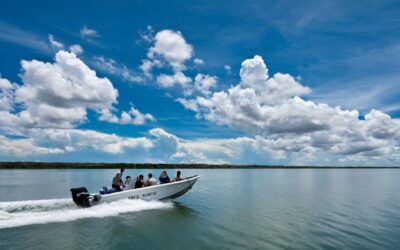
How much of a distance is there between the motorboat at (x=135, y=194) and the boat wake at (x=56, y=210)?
27cm

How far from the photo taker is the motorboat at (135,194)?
15.9 metres

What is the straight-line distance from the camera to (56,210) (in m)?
15.7

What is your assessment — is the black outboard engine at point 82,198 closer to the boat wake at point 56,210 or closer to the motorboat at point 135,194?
the motorboat at point 135,194

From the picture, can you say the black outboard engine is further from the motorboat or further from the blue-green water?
the blue-green water

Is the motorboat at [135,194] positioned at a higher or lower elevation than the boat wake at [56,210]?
higher

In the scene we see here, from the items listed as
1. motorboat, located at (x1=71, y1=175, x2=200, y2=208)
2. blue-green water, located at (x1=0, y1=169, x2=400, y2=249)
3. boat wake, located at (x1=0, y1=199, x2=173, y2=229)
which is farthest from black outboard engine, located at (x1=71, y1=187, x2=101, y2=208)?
blue-green water, located at (x1=0, y1=169, x2=400, y2=249)

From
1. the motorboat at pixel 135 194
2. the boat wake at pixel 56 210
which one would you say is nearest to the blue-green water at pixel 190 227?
the boat wake at pixel 56 210

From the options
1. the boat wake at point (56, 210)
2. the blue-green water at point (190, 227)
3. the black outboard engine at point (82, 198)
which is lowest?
the blue-green water at point (190, 227)

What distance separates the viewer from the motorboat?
52.1ft

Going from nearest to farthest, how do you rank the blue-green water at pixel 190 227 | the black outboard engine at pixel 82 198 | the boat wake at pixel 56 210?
1. the blue-green water at pixel 190 227
2. the boat wake at pixel 56 210
3. the black outboard engine at pixel 82 198

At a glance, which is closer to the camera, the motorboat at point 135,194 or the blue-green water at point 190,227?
the blue-green water at point 190,227

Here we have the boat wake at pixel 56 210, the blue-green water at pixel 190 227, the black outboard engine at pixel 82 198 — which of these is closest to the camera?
the blue-green water at pixel 190 227

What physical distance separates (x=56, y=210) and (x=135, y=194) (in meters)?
4.29

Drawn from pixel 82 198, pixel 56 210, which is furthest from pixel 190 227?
pixel 56 210
